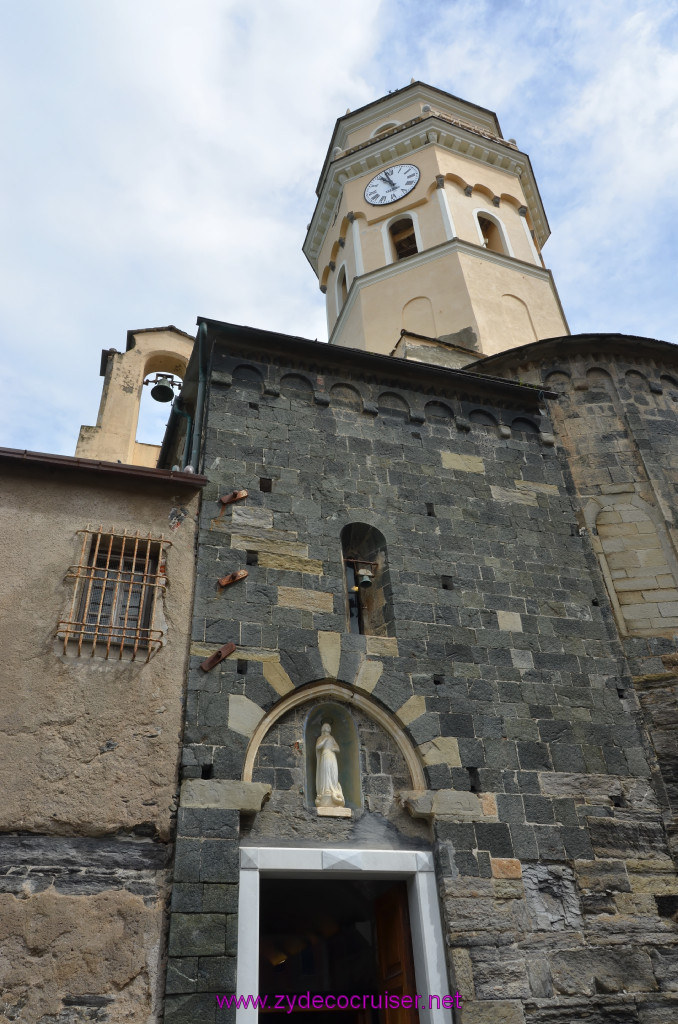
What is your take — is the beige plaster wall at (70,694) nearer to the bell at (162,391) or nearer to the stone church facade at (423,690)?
the stone church facade at (423,690)

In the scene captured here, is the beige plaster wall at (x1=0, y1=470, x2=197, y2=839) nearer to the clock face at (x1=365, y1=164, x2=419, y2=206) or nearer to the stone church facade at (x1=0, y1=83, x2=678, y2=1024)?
the stone church facade at (x1=0, y1=83, x2=678, y2=1024)

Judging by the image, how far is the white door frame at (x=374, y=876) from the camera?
211 inches

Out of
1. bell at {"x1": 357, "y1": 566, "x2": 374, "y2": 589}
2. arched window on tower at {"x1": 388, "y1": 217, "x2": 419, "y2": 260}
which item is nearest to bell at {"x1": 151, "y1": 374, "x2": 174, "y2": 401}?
bell at {"x1": 357, "y1": 566, "x2": 374, "y2": 589}

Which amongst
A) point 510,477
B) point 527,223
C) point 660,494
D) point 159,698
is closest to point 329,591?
point 159,698

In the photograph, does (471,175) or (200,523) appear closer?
(200,523)

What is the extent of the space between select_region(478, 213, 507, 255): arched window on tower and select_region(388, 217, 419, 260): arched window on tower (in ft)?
4.42

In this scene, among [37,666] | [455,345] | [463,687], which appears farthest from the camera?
[455,345]

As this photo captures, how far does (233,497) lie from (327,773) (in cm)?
263

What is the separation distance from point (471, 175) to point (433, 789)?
13.0m

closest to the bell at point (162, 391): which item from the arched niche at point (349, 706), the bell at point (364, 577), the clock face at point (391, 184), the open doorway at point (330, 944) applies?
the bell at point (364, 577)

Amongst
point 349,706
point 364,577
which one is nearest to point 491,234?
point 364,577

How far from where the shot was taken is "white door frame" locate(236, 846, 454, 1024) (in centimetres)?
535

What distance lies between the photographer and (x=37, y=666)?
229 inches

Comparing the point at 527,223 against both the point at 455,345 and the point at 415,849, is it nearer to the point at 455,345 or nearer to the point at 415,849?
the point at 455,345
